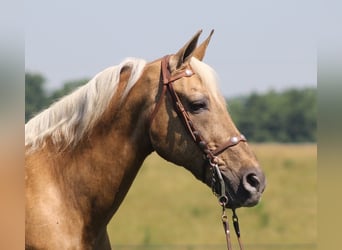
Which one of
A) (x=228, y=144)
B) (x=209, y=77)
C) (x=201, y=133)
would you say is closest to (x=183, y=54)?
(x=209, y=77)

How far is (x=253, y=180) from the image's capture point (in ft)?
10.2

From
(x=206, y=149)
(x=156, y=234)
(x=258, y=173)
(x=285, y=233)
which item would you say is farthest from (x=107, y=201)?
(x=285, y=233)

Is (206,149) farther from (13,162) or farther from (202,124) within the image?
(13,162)

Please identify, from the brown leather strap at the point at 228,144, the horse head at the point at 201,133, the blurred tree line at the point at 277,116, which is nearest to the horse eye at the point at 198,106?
the horse head at the point at 201,133

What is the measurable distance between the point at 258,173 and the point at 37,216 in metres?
1.22

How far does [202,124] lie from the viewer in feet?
10.5

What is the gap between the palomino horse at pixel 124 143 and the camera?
3.14m

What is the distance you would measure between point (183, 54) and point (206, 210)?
14684 mm

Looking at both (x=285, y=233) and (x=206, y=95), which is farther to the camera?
(x=285, y=233)

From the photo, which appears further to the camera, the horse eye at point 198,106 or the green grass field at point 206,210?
the green grass field at point 206,210

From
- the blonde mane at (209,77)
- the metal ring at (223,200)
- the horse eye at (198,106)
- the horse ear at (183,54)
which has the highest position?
the horse ear at (183,54)

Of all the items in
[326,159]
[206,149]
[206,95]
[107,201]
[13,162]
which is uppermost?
[13,162]

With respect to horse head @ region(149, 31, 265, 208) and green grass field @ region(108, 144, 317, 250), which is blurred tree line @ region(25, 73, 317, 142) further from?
horse head @ region(149, 31, 265, 208)

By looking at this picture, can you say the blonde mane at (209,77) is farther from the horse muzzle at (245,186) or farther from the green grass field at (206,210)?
the green grass field at (206,210)
